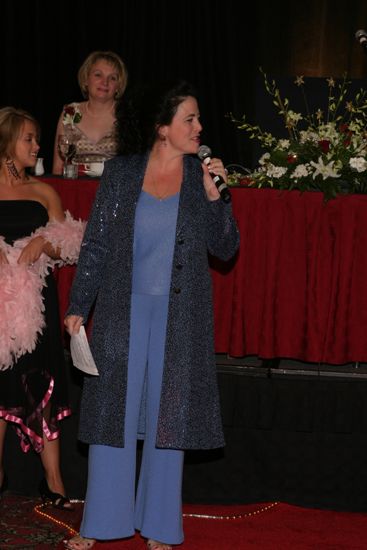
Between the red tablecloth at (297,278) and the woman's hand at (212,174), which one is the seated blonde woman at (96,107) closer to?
the red tablecloth at (297,278)

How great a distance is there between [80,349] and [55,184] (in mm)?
1169

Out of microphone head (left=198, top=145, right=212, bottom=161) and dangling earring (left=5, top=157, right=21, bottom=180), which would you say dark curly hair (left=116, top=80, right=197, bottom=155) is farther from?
dangling earring (left=5, top=157, right=21, bottom=180)

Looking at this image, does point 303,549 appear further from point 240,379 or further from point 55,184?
point 55,184

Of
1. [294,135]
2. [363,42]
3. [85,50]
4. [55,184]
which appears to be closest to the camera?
[363,42]

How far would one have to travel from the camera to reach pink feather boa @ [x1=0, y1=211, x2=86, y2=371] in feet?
13.3

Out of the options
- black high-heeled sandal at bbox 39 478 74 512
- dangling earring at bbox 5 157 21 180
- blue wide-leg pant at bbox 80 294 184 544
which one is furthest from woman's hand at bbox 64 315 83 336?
black high-heeled sandal at bbox 39 478 74 512

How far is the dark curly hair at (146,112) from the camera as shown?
3512 mm

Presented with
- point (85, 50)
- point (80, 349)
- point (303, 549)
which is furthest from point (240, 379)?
point (85, 50)

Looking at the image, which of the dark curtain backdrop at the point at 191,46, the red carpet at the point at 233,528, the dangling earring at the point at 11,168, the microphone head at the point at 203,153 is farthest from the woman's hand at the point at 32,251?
the dark curtain backdrop at the point at 191,46

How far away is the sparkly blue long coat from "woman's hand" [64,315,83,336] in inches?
0.9

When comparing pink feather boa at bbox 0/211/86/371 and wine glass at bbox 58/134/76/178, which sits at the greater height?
wine glass at bbox 58/134/76/178

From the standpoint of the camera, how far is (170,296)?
3531 mm

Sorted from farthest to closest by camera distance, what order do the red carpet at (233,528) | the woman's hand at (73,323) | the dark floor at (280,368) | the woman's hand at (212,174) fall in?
the dark floor at (280,368), the red carpet at (233,528), the woman's hand at (73,323), the woman's hand at (212,174)

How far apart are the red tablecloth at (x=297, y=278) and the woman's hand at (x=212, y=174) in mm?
791
